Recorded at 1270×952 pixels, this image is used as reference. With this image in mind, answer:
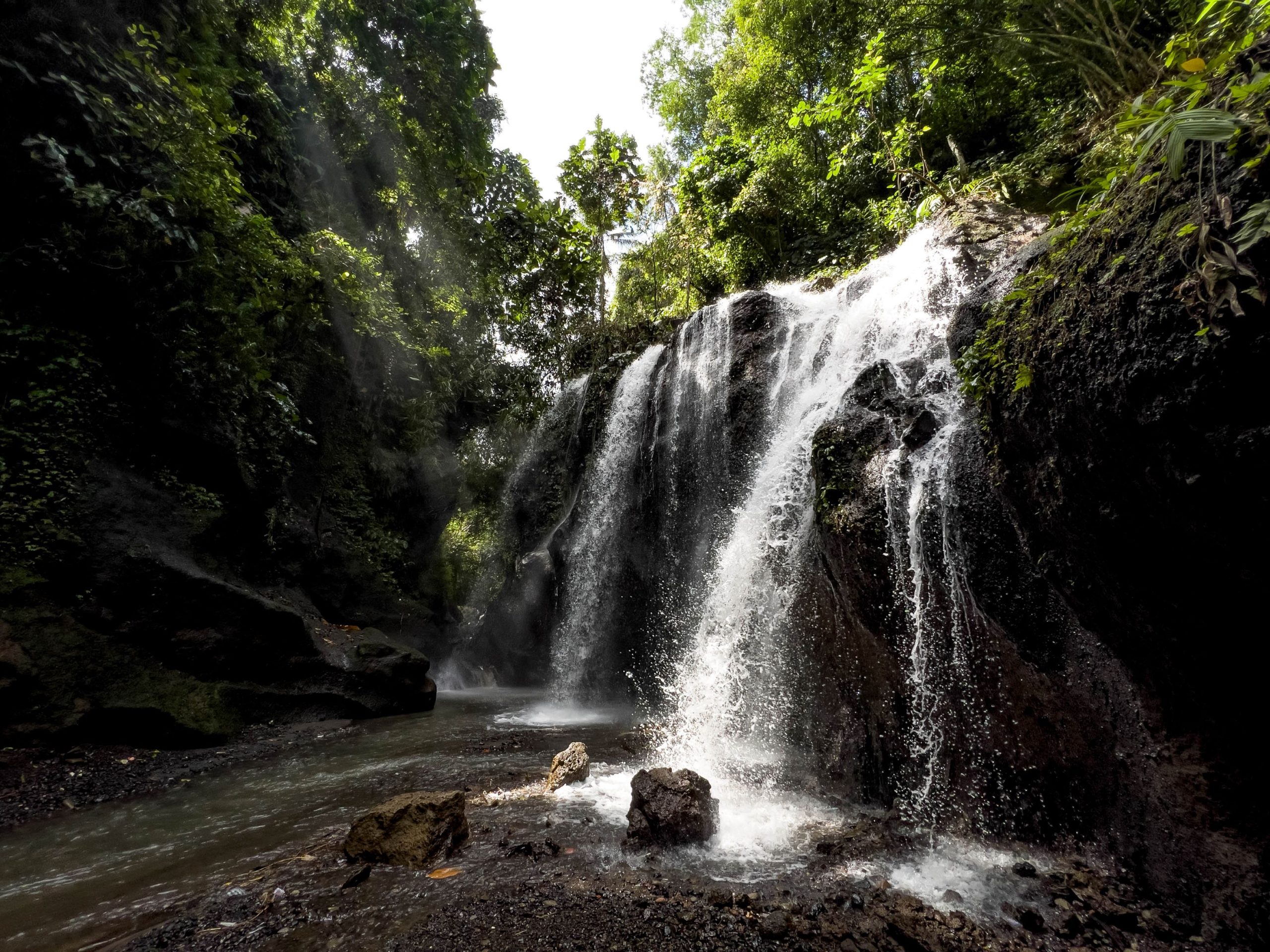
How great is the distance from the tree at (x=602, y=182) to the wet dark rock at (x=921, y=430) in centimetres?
1294

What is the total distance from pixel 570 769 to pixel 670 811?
188 cm

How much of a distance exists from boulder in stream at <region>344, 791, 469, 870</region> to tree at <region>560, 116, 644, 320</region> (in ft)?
48.2

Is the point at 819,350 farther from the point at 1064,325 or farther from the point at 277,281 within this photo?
the point at 277,281

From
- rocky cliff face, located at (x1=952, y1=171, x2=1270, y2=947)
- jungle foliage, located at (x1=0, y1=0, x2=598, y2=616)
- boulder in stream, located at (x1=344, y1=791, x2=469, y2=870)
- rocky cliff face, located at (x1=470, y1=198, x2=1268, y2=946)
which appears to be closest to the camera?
rocky cliff face, located at (x1=952, y1=171, x2=1270, y2=947)

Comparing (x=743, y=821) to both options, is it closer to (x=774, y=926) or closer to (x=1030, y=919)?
(x=774, y=926)

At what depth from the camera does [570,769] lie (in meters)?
5.25

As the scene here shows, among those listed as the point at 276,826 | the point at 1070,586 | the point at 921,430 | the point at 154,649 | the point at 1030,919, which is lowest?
the point at 276,826

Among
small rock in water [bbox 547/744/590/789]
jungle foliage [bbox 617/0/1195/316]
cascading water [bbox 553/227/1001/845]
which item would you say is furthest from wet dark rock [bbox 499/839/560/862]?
jungle foliage [bbox 617/0/1195/316]

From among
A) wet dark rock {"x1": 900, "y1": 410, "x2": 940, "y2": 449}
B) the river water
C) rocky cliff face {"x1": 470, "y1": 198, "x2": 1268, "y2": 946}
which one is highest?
wet dark rock {"x1": 900, "y1": 410, "x2": 940, "y2": 449}

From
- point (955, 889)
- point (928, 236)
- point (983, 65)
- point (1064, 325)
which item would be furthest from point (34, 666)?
point (983, 65)

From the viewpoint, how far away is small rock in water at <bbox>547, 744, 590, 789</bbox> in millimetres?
5113

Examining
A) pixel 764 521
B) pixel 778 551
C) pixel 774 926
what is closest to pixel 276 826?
pixel 774 926

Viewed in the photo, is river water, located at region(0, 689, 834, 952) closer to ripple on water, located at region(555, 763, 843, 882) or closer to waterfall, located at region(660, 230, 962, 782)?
ripple on water, located at region(555, 763, 843, 882)

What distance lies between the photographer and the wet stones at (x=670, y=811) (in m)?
3.68
